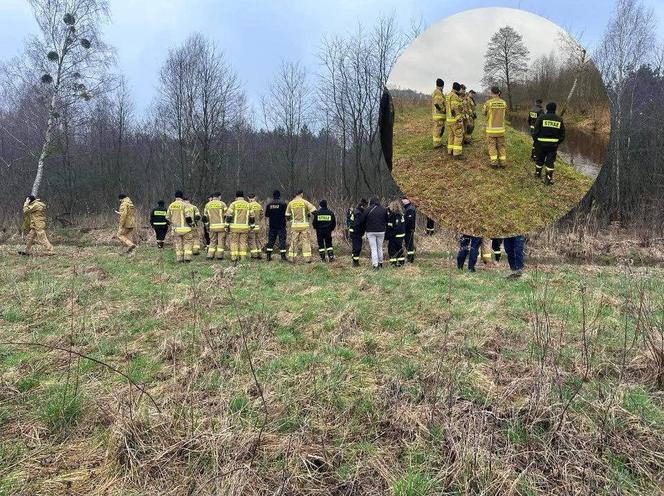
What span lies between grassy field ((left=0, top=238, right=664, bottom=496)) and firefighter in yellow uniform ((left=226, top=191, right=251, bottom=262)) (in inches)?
246

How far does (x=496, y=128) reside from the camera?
5.40 feet

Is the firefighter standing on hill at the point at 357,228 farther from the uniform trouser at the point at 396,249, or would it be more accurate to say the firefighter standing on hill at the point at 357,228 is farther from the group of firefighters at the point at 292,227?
the uniform trouser at the point at 396,249

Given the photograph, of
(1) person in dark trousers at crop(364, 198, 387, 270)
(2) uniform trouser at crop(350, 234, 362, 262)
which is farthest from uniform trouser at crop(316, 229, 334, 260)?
(1) person in dark trousers at crop(364, 198, 387, 270)

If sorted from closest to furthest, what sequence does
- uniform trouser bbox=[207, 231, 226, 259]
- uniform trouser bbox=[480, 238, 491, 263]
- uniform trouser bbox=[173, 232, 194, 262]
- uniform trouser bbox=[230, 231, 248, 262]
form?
uniform trouser bbox=[480, 238, 491, 263] < uniform trouser bbox=[173, 232, 194, 262] < uniform trouser bbox=[230, 231, 248, 262] < uniform trouser bbox=[207, 231, 226, 259]

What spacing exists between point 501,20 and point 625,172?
652 inches

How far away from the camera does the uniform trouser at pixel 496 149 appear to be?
1659 millimetres

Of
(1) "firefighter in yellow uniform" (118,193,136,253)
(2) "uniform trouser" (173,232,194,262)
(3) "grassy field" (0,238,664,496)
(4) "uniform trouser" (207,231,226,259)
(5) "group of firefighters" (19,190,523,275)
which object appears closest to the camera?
(3) "grassy field" (0,238,664,496)

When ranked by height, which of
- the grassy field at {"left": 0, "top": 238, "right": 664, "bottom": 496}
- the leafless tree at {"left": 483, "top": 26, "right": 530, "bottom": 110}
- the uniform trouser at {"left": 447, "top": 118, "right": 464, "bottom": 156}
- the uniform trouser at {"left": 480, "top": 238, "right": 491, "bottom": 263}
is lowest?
the grassy field at {"left": 0, "top": 238, "right": 664, "bottom": 496}

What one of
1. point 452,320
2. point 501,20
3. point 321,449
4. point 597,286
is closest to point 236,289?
point 452,320

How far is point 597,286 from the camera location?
8.70m

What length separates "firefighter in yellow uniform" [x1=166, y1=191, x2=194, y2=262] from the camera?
42.9 feet

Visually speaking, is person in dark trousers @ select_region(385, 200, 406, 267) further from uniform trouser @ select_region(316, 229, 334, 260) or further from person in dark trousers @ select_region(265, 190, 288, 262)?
person in dark trousers @ select_region(265, 190, 288, 262)

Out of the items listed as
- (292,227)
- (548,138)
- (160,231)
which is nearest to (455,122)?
(548,138)

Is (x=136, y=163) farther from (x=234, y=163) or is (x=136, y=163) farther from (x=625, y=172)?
(x=625, y=172)
